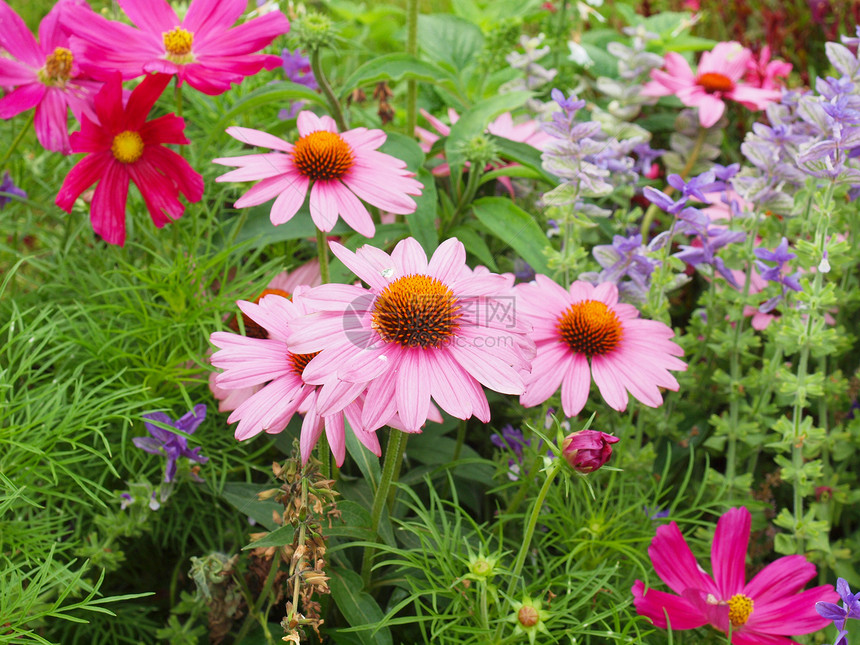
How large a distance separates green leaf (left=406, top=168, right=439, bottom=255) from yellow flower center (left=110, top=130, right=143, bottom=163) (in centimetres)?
39

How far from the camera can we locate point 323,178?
88cm

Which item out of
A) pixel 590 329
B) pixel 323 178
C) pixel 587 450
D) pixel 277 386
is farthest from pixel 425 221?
pixel 587 450

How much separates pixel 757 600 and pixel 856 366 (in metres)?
0.56

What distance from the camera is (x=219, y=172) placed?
4.11 feet

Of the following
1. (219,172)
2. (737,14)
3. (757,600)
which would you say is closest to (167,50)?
(219,172)

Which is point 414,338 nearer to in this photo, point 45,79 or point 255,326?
point 255,326

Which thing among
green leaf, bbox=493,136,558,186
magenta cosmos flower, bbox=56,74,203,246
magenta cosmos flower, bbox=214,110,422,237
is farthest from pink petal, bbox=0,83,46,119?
green leaf, bbox=493,136,558,186

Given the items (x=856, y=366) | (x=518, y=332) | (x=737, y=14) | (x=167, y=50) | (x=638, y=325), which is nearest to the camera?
(x=518, y=332)

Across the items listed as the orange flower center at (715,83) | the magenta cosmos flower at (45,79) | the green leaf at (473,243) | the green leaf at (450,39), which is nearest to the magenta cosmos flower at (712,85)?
the orange flower center at (715,83)

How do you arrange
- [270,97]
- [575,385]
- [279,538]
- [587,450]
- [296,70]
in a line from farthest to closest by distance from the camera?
[296,70], [270,97], [575,385], [279,538], [587,450]

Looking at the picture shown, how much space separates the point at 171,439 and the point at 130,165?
38cm

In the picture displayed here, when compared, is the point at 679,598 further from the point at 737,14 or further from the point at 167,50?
the point at 737,14

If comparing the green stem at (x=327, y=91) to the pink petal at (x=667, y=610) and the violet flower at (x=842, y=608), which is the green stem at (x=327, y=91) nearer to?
the pink petal at (x=667, y=610)

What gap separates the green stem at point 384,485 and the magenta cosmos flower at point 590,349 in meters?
0.16
